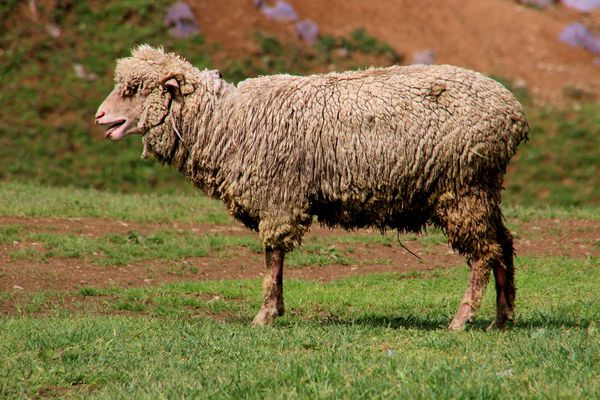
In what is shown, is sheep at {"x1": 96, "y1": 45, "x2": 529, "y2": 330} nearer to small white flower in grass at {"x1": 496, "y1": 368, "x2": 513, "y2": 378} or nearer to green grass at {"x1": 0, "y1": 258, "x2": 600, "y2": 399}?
green grass at {"x1": 0, "y1": 258, "x2": 600, "y2": 399}

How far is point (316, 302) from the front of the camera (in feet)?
33.8

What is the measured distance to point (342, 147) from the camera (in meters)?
8.35

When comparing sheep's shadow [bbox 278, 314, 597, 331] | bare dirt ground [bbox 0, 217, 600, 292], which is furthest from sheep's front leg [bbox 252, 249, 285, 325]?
bare dirt ground [bbox 0, 217, 600, 292]

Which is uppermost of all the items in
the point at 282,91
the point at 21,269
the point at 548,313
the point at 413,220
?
the point at 282,91

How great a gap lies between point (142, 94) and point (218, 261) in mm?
4158

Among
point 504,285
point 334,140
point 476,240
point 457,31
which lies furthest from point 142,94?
point 457,31

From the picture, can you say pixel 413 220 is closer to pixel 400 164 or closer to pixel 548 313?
pixel 400 164

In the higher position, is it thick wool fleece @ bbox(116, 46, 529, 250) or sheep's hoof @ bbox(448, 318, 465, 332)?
thick wool fleece @ bbox(116, 46, 529, 250)

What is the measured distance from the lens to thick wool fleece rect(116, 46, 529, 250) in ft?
26.9

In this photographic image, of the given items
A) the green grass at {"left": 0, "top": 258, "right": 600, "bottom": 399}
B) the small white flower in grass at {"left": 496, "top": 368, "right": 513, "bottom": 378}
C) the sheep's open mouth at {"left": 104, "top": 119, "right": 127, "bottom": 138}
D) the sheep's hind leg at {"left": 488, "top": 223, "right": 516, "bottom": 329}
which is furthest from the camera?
the sheep's open mouth at {"left": 104, "top": 119, "right": 127, "bottom": 138}

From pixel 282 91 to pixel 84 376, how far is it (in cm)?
346

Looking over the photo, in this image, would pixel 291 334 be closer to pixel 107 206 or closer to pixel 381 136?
pixel 381 136

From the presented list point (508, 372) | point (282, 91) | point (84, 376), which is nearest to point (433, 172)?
point (282, 91)

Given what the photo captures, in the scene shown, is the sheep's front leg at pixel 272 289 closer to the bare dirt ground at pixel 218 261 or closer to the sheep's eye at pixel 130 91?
the sheep's eye at pixel 130 91
